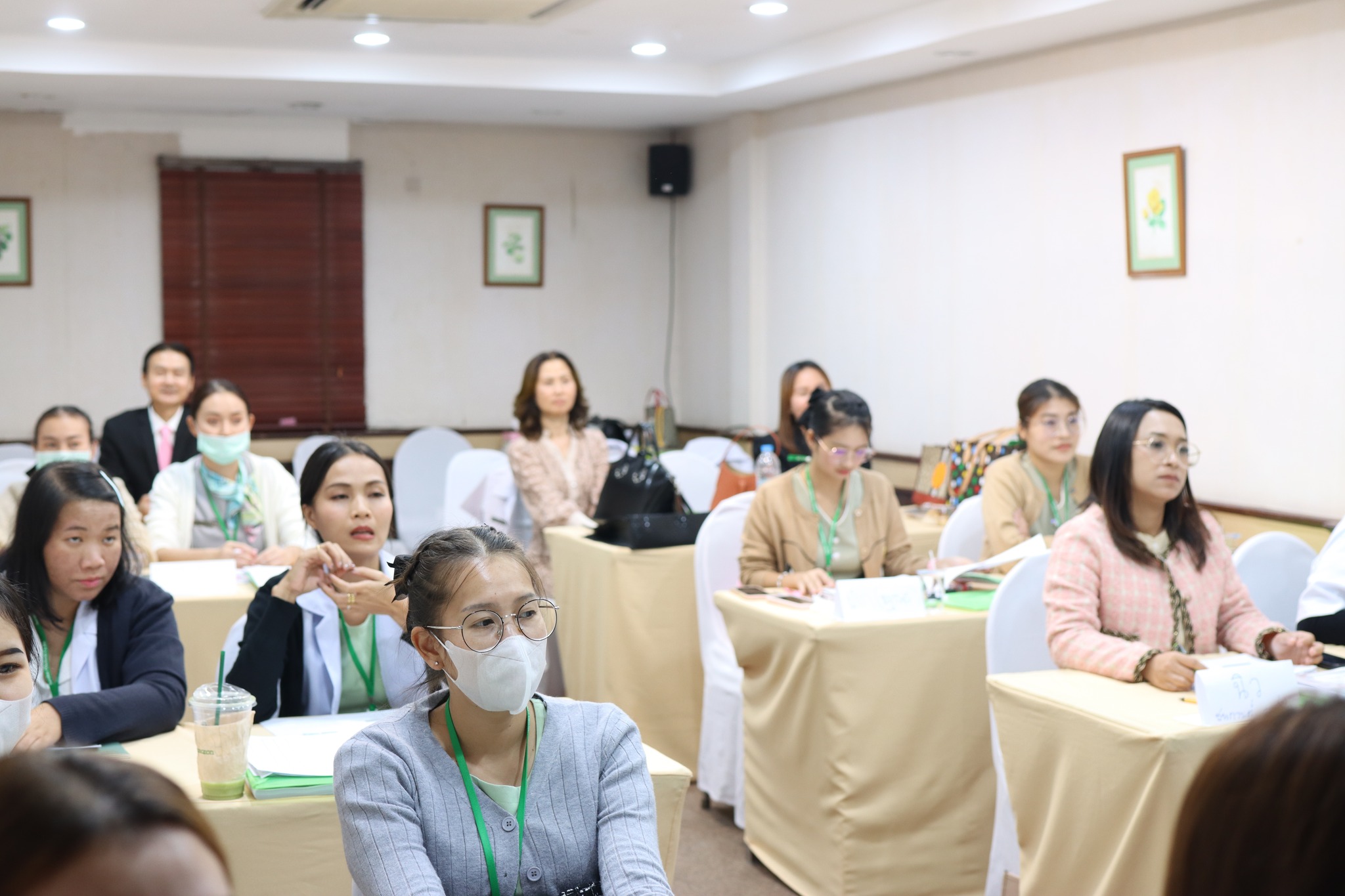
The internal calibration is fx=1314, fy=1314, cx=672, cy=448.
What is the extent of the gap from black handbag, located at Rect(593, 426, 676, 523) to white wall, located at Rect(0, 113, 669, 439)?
347 cm

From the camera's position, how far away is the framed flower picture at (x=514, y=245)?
8.28m

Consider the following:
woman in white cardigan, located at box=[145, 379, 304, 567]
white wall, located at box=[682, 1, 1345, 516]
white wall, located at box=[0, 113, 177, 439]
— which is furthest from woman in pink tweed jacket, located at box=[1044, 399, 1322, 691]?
white wall, located at box=[0, 113, 177, 439]

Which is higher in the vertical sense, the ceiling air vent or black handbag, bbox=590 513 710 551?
the ceiling air vent

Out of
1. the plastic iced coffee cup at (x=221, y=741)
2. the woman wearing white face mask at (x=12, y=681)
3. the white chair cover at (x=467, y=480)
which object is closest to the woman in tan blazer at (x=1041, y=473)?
the white chair cover at (x=467, y=480)

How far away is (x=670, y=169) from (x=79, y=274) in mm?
3562

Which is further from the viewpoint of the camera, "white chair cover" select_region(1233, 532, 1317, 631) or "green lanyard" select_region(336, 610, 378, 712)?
"white chair cover" select_region(1233, 532, 1317, 631)

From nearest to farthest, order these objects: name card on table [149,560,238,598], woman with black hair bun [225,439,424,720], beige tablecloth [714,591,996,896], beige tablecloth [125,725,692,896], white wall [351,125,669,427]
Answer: beige tablecloth [125,725,692,896]
woman with black hair bun [225,439,424,720]
beige tablecloth [714,591,996,896]
name card on table [149,560,238,598]
white wall [351,125,669,427]

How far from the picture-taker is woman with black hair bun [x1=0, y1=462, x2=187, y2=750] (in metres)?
2.48

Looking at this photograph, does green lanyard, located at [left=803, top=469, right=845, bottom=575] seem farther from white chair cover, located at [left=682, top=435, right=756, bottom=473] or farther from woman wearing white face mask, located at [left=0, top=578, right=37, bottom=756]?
white chair cover, located at [left=682, top=435, right=756, bottom=473]

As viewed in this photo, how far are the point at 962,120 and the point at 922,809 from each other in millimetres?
3705

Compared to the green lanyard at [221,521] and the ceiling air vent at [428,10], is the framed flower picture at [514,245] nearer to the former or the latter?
the ceiling air vent at [428,10]

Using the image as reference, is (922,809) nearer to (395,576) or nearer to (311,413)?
(395,576)

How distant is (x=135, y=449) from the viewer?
5.20m

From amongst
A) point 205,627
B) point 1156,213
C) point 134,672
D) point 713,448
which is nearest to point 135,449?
point 205,627
